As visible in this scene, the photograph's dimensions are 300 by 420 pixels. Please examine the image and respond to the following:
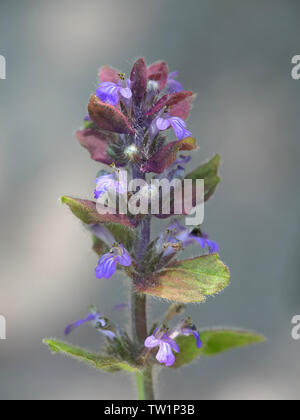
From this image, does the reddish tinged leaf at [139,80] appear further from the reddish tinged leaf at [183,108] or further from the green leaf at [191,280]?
the green leaf at [191,280]

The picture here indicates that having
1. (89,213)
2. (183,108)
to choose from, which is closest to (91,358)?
(89,213)

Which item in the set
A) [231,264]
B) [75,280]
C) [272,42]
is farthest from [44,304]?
[272,42]

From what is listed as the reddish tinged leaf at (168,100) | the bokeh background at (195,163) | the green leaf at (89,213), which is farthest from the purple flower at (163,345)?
the bokeh background at (195,163)

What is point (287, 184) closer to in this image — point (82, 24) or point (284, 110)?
point (284, 110)

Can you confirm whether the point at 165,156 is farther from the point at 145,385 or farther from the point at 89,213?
the point at 145,385

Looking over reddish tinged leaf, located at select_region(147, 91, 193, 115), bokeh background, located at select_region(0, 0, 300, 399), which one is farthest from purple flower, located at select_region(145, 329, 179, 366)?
bokeh background, located at select_region(0, 0, 300, 399)

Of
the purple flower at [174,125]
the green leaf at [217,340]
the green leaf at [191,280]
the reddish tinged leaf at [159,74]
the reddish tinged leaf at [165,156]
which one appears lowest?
the green leaf at [217,340]

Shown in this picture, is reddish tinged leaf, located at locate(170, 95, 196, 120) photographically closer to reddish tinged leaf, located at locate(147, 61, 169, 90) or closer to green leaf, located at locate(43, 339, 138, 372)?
reddish tinged leaf, located at locate(147, 61, 169, 90)
